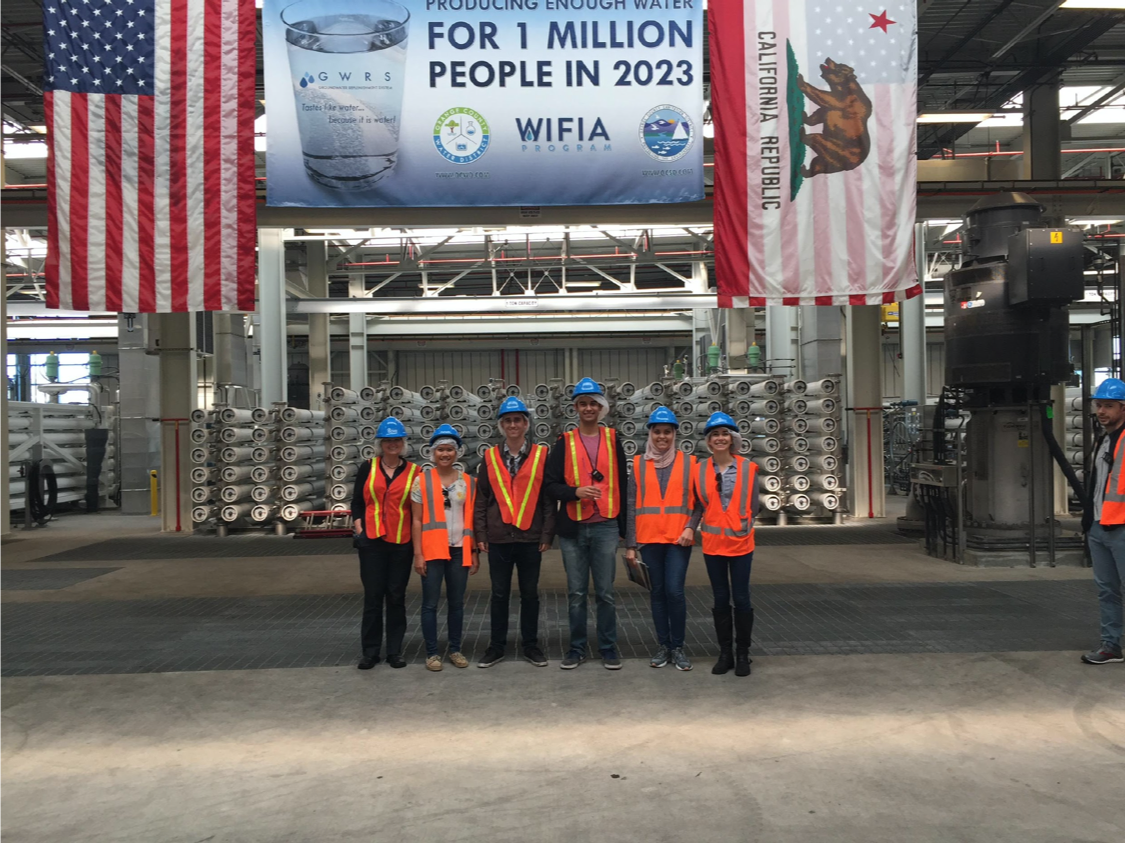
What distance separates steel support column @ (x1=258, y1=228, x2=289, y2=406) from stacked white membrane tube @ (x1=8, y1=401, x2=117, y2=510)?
5271mm

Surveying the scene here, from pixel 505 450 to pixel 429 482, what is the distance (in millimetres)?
632

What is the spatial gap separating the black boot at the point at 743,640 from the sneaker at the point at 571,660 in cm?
113

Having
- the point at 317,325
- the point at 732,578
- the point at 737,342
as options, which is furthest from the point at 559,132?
the point at 317,325

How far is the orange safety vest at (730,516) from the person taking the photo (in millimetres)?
6281

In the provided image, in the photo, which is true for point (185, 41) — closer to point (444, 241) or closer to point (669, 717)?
point (669, 717)

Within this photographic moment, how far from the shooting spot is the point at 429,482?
6.68 meters

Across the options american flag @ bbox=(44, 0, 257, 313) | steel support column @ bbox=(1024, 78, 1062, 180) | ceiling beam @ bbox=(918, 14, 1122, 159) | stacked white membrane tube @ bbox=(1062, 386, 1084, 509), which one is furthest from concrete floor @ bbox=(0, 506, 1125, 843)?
stacked white membrane tube @ bbox=(1062, 386, 1084, 509)

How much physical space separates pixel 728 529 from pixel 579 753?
194 cm

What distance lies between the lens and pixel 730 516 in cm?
630

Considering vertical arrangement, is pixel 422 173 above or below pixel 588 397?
above

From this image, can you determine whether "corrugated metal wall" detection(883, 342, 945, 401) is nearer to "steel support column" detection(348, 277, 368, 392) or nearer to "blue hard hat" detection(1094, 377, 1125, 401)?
"steel support column" detection(348, 277, 368, 392)

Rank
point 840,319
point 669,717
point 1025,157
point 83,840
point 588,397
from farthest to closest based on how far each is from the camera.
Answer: point 840,319, point 1025,157, point 588,397, point 669,717, point 83,840

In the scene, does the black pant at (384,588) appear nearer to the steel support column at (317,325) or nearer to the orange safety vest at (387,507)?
the orange safety vest at (387,507)

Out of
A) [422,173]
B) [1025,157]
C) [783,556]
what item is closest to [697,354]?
[1025,157]
